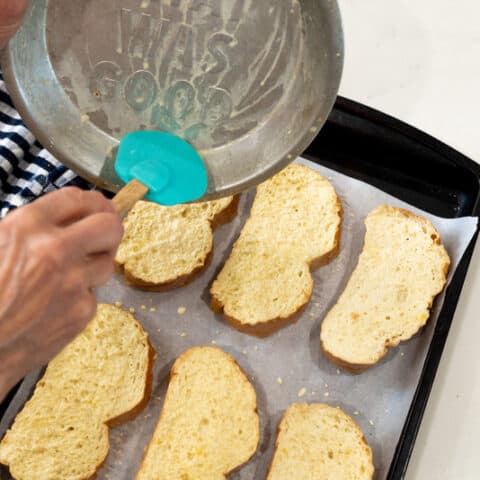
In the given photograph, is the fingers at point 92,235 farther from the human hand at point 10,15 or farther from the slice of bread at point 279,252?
the slice of bread at point 279,252

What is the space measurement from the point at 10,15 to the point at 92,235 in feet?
1.11

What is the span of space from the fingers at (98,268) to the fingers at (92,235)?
11 mm

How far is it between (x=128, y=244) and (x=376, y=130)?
1.84ft

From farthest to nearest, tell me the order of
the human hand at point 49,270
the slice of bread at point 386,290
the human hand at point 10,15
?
the slice of bread at point 386,290 → the human hand at point 10,15 → the human hand at point 49,270

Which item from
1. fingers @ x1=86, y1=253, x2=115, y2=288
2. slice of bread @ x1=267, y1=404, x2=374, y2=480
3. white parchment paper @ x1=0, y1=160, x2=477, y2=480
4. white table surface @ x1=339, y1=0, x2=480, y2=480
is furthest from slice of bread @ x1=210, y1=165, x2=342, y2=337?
fingers @ x1=86, y1=253, x2=115, y2=288

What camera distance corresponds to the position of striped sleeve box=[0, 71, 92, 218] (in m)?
1.33

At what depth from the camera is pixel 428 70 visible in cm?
160

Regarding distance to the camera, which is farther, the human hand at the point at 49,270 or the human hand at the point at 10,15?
the human hand at the point at 10,15

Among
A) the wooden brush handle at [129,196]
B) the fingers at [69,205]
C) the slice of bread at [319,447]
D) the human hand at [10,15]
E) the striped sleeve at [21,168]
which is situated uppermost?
the human hand at [10,15]

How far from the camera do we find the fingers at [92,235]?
82 centimetres

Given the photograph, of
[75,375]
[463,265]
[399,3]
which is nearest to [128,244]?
[75,375]

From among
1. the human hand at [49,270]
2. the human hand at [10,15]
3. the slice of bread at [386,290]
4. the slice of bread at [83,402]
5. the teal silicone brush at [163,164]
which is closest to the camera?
the human hand at [49,270]

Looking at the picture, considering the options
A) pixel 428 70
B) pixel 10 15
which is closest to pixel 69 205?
pixel 10 15

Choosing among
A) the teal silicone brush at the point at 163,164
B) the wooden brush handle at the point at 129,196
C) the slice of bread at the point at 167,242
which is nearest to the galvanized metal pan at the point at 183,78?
the teal silicone brush at the point at 163,164
